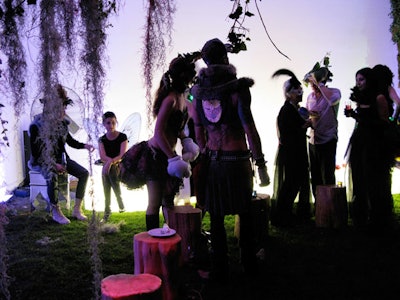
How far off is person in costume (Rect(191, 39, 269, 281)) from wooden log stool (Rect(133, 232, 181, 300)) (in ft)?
1.54

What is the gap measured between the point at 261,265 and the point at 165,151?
114 centimetres

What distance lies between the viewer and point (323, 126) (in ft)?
15.1

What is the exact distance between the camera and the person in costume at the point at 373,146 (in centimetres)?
391

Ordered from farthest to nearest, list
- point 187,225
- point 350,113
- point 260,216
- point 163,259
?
point 350,113 < point 260,216 < point 187,225 < point 163,259

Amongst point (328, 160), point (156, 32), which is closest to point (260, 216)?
point (328, 160)

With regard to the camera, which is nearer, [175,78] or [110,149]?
[175,78]

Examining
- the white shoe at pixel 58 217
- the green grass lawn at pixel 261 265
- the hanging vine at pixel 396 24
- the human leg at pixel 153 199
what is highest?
the hanging vine at pixel 396 24

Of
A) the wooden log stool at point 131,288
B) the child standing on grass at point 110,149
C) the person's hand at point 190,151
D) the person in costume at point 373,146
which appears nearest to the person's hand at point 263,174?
the person's hand at point 190,151

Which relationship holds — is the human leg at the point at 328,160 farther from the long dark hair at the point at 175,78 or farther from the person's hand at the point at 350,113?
the long dark hair at the point at 175,78

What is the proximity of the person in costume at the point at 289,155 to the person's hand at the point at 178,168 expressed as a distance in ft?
5.59

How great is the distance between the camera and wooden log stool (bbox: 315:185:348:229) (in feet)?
13.9

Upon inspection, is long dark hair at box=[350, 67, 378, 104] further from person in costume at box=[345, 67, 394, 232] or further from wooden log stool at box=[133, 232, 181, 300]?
wooden log stool at box=[133, 232, 181, 300]

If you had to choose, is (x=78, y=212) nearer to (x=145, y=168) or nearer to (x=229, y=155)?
(x=145, y=168)

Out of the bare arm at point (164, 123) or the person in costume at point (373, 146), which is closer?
the bare arm at point (164, 123)
